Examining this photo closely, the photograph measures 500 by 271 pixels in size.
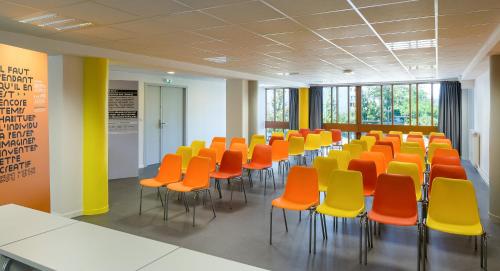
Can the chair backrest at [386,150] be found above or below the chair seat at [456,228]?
above

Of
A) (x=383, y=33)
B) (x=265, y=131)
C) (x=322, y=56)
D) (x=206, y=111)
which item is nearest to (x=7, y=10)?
(x=383, y=33)

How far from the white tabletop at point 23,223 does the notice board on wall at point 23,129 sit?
1.54 m

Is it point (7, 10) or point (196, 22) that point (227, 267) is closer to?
point (196, 22)

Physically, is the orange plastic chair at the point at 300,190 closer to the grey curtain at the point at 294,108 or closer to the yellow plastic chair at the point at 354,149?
the yellow plastic chair at the point at 354,149

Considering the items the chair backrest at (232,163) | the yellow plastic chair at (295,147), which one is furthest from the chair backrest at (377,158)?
the yellow plastic chair at (295,147)

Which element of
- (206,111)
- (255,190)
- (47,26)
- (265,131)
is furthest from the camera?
(265,131)

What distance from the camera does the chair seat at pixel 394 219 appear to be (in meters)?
3.66

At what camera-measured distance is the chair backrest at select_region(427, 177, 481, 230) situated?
3629 millimetres

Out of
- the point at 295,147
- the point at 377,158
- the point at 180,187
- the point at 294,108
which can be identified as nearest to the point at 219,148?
the point at 295,147

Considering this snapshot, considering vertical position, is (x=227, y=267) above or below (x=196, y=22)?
below

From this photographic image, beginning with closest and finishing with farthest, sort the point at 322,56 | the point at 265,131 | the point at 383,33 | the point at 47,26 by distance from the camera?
the point at 47,26 → the point at 383,33 → the point at 322,56 → the point at 265,131

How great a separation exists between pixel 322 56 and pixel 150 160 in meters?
6.28

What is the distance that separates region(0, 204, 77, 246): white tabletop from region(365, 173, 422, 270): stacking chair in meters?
3.06

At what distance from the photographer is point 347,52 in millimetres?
6277
